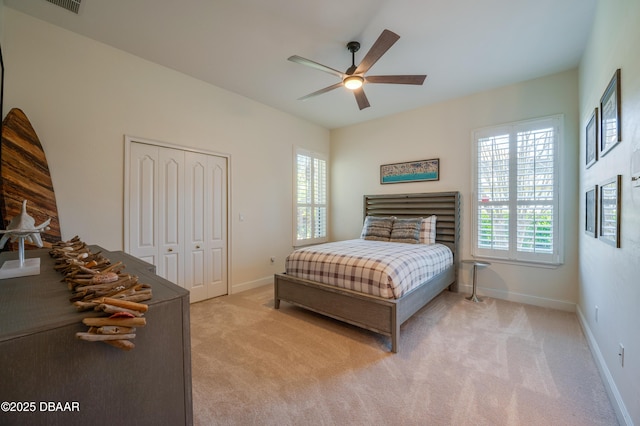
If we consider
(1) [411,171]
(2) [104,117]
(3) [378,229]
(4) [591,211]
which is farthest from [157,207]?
(4) [591,211]

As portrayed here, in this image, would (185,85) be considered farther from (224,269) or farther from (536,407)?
(536,407)

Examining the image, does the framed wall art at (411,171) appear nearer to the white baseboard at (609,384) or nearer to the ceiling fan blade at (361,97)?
the ceiling fan blade at (361,97)

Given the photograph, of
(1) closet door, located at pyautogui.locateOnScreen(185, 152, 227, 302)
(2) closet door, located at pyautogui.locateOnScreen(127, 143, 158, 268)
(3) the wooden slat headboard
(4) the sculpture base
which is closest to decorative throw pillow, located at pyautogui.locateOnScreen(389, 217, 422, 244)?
(3) the wooden slat headboard

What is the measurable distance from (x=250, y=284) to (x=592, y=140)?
4462 mm

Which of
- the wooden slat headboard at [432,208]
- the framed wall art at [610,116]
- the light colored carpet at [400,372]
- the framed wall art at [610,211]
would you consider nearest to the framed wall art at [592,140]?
the framed wall art at [610,116]

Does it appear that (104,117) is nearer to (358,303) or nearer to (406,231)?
(358,303)

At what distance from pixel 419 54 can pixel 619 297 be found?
9.07 feet

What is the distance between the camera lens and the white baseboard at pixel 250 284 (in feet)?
13.2

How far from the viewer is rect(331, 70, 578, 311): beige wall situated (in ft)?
10.8

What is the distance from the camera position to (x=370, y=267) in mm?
2609

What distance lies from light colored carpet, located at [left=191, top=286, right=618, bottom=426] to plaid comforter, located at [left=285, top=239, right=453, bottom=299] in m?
0.50

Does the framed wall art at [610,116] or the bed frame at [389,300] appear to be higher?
the framed wall art at [610,116]

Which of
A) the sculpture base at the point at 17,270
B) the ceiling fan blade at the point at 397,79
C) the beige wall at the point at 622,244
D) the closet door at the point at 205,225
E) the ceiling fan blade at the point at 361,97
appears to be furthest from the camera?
the closet door at the point at 205,225

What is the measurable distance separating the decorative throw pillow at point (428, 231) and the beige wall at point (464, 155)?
490 mm
